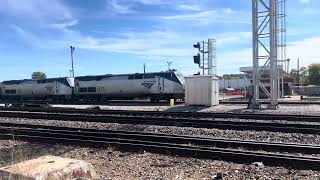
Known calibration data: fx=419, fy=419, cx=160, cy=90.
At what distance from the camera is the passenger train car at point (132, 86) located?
39.0 meters

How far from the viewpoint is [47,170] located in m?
7.40

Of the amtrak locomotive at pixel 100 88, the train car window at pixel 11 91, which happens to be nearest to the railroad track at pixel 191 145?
the amtrak locomotive at pixel 100 88

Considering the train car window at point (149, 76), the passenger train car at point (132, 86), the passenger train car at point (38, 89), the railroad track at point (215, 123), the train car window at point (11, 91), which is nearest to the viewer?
the railroad track at point (215, 123)

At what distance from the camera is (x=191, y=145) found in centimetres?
1186

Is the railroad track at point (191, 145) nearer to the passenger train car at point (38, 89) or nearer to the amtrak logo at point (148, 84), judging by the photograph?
the amtrak logo at point (148, 84)

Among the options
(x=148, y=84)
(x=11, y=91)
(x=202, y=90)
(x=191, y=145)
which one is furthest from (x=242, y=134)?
(x=11, y=91)

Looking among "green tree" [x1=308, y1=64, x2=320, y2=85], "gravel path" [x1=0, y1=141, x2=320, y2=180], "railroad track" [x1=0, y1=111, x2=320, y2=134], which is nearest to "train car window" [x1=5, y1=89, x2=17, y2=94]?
"railroad track" [x1=0, y1=111, x2=320, y2=134]

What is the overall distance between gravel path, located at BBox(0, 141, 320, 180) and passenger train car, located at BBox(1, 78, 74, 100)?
3784cm

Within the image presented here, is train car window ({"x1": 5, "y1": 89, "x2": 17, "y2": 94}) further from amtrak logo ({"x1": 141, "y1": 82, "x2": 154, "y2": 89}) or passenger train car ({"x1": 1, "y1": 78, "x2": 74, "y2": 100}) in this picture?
amtrak logo ({"x1": 141, "y1": 82, "x2": 154, "y2": 89})

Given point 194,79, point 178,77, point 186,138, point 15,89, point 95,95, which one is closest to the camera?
point 186,138

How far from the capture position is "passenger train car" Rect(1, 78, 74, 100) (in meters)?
49.4

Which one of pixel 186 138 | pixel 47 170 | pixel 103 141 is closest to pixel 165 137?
pixel 186 138

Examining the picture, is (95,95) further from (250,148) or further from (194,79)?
(250,148)

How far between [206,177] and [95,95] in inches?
1492
